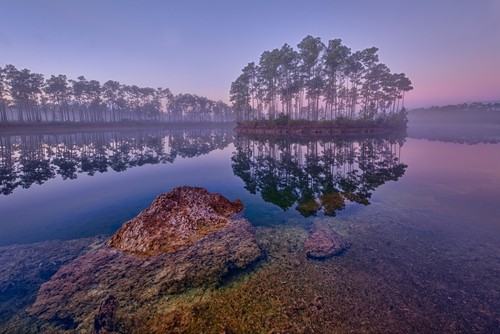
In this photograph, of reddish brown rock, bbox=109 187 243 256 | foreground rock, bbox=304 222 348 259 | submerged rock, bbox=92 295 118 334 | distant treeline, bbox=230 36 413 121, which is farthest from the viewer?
distant treeline, bbox=230 36 413 121

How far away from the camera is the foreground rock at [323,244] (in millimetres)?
7049

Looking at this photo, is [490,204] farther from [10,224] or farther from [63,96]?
[63,96]

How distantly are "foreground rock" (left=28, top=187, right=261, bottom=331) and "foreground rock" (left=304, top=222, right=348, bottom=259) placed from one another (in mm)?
1922

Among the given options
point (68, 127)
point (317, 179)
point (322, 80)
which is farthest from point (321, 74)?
point (68, 127)

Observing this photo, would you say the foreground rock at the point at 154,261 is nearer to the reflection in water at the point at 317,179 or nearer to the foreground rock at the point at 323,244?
the foreground rock at the point at 323,244

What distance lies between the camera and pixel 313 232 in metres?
8.55

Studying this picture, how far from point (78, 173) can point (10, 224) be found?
1074 centimetres

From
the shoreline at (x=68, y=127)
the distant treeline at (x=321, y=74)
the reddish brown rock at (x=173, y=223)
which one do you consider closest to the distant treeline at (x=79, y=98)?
the shoreline at (x=68, y=127)

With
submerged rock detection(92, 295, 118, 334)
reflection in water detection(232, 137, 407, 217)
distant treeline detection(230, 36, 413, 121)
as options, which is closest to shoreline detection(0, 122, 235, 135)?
distant treeline detection(230, 36, 413, 121)

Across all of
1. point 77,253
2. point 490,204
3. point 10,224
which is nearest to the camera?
point 77,253

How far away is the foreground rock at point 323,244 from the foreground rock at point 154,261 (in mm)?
1922

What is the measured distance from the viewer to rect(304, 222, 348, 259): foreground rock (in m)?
7.05

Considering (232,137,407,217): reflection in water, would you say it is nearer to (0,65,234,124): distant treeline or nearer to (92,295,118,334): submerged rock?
(92,295,118,334): submerged rock

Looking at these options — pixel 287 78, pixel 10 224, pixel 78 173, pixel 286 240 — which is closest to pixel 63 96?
pixel 287 78
